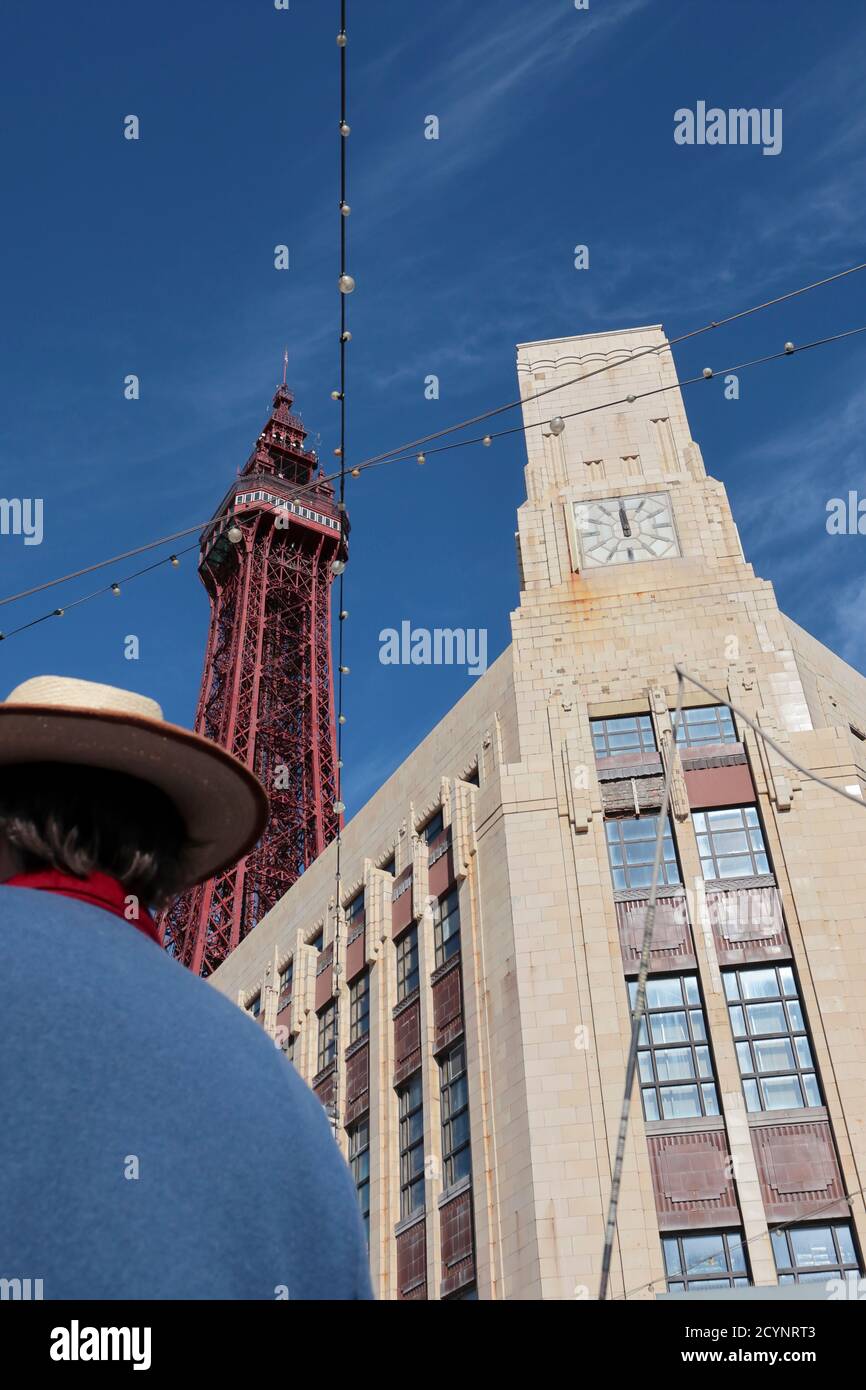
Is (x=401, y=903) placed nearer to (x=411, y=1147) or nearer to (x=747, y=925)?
(x=411, y=1147)

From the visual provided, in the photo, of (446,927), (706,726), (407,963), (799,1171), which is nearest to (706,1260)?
(799,1171)

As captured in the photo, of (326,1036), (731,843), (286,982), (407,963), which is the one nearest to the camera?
(731,843)

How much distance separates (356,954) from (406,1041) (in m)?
4.37

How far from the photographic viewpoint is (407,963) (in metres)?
29.9

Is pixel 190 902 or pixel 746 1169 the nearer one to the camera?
pixel 746 1169

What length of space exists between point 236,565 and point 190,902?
3122 cm

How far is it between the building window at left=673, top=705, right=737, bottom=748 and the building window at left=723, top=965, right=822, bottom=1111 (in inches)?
215

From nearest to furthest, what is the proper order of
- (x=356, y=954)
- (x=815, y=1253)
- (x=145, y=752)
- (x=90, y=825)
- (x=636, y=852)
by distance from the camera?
(x=90, y=825)
(x=145, y=752)
(x=815, y=1253)
(x=636, y=852)
(x=356, y=954)

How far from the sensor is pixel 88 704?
297cm

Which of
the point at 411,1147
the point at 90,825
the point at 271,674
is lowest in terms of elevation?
the point at 90,825

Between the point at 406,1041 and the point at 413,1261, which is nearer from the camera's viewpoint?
the point at 413,1261

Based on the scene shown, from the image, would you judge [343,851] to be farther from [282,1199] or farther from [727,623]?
[282,1199]

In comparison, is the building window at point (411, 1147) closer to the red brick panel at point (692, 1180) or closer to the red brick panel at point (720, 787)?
the red brick panel at point (692, 1180)
